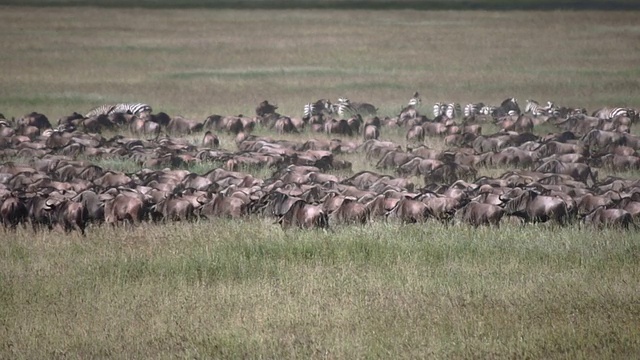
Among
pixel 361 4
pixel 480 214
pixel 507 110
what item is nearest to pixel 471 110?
pixel 507 110

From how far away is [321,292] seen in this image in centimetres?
967

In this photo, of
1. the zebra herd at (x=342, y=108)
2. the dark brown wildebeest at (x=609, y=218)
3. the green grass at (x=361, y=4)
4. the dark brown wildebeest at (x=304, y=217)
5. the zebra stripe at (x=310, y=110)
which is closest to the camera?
the dark brown wildebeest at (x=609, y=218)

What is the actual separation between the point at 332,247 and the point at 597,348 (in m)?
3.70

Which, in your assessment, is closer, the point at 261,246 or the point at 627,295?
the point at 627,295

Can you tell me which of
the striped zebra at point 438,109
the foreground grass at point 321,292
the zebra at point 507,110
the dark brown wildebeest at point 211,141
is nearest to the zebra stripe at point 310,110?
the striped zebra at point 438,109

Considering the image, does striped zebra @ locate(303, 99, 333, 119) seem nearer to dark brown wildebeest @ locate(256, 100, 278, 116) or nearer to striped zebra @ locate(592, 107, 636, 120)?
dark brown wildebeest @ locate(256, 100, 278, 116)

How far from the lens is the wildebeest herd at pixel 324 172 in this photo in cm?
1231

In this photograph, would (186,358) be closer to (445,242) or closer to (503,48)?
(445,242)

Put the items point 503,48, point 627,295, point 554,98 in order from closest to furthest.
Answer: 1. point 627,295
2. point 554,98
3. point 503,48

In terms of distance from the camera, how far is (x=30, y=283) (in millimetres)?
10062

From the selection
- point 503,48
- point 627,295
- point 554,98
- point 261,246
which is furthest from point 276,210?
point 503,48

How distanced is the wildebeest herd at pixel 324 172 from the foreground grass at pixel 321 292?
52 centimetres

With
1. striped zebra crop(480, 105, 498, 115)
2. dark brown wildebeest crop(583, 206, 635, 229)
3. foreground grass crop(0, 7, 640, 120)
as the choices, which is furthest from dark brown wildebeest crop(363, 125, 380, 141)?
dark brown wildebeest crop(583, 206, 635, 229)

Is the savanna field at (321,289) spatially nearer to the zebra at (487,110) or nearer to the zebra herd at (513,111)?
the zebra herd at (513,111)
